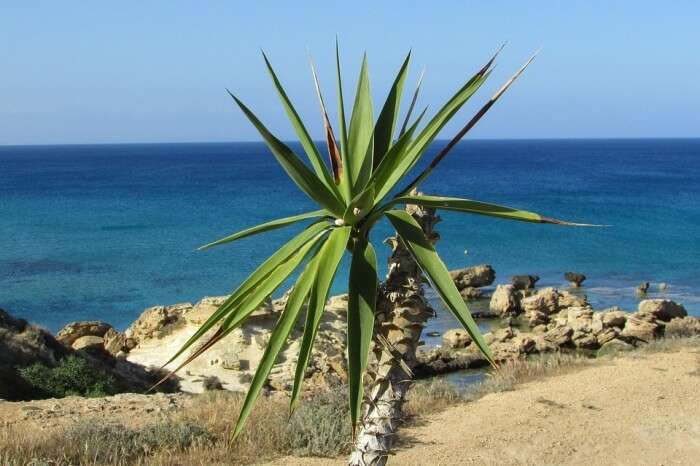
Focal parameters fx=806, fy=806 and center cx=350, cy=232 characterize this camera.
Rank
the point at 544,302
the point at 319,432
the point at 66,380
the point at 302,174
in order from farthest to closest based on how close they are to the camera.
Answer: the point at 544,302 < the point at 66,380 < the point at 319,432 < the point at 302,174

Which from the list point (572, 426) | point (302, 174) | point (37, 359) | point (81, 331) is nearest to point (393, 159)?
point (302, 174)

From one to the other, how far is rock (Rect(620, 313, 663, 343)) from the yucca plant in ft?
64.9

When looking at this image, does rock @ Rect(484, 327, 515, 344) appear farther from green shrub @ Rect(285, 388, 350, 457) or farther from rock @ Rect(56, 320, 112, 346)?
green shrub @ Rect(285, 388, 350, 457)

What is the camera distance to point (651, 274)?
37.4 m

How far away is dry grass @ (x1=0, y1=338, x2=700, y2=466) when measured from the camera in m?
8.17

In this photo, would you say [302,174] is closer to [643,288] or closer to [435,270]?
[435,270]

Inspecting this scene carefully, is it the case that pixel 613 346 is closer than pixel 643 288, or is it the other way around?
pixel 613 346

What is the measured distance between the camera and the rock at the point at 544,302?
27413 millimetres

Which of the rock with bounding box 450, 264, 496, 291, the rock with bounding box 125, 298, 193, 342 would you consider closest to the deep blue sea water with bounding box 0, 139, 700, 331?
the rock with bounding box 450, 264, 496, 291

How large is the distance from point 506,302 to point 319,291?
82.4 feet

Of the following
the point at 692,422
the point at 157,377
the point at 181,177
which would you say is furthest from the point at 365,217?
the point at 181,177

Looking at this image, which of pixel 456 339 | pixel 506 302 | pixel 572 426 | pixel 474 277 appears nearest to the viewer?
pixel 572 426

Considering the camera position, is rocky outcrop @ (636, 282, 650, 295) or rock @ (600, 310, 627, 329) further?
rocky outcrop @ (636, 282, 650, 295)

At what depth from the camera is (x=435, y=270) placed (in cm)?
419
